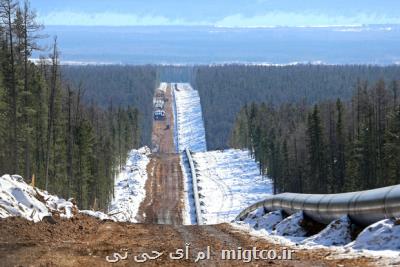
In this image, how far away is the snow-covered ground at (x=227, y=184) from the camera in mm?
78250

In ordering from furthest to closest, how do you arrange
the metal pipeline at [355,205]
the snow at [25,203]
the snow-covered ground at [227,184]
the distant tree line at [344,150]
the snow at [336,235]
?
1. the snow-covered ground at [227,184]
2. the distant tree line at [344,150]
3. the snow at [25,203]
4. the snow at [336,235]
5. the metal pipeline at [355,205]

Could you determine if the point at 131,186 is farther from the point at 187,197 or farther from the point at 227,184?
the point at 227,184

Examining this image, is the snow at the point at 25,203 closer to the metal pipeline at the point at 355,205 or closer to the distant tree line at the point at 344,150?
the metal pipeline at the point at 355,205

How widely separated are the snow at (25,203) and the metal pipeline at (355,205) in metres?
8.99

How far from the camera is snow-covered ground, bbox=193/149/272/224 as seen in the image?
257 feet

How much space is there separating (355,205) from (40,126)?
42421 mm

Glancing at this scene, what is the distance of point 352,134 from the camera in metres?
84.1

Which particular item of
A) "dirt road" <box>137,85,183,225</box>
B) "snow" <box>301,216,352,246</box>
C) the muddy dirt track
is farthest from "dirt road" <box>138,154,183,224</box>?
"snow" <box>301,216,352,246</box>

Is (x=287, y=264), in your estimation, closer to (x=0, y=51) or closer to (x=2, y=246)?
(x=2, y=246)

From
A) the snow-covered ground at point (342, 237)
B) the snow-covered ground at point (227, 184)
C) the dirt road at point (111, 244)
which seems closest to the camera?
the dirt road at point (111, 244)

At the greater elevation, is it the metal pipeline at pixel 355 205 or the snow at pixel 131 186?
the metal pipeline at pixel 355 205

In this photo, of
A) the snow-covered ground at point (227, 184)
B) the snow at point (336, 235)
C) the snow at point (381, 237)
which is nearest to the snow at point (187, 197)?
the snow-covered ground at point (227, 184)

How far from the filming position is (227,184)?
103 m

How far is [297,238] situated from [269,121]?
119087 mm
